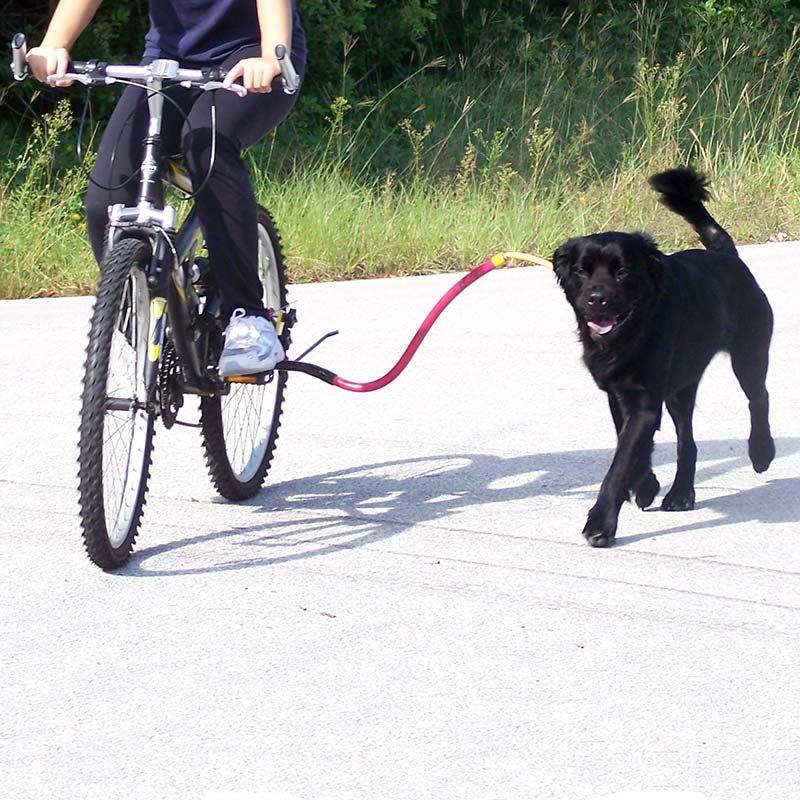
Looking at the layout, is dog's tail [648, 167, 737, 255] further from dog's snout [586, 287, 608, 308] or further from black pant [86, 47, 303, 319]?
black pant [86, 47, 303, 319]

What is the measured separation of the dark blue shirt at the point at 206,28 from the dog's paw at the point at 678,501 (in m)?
1.78

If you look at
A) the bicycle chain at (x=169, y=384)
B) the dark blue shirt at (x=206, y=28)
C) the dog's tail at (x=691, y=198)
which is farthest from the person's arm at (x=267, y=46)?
the dog's tail at (x=691, y=198)

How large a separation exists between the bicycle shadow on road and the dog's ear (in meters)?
0.75

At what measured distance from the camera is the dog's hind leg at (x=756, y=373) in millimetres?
5488

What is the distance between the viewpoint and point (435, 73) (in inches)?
647

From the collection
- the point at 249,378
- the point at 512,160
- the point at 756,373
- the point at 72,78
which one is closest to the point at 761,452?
the point at 756,373

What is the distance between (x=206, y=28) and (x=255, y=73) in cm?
55

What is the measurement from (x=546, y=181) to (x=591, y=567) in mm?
8822

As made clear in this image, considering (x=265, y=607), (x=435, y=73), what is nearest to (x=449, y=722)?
(x=265, y=607)

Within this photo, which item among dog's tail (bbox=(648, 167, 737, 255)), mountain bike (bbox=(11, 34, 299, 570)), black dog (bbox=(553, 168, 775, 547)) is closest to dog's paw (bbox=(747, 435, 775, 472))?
black dog (bbox=(553, 168, 775, 547))

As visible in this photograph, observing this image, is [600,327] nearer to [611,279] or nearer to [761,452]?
[611,279]

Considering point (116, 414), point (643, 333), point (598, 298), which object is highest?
point (598, 298)

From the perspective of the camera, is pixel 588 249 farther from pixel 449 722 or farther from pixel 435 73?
pixel 435 73

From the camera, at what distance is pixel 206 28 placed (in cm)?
464
